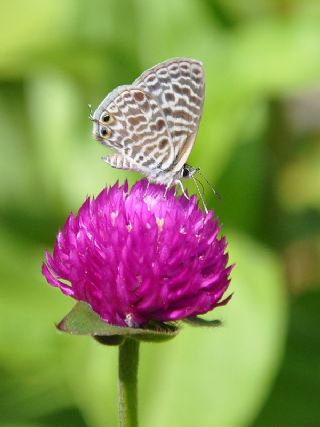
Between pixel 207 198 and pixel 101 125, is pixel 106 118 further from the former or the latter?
pixel 207 198

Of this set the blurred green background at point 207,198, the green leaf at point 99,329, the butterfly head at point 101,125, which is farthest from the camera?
the blurred green background at point 207,198

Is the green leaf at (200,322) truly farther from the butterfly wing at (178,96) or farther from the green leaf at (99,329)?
the butterfly wing at (178,96)

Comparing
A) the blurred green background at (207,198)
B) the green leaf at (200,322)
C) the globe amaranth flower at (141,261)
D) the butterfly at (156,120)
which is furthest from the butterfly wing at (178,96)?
the blurred green background at (207,198)

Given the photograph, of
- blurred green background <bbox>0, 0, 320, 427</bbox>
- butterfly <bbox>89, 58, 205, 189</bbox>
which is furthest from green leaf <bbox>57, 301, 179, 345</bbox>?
blurred green background <bbox>0, 0, 320, 427</bbox>

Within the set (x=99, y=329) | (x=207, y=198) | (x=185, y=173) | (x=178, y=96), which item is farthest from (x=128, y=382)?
(x=207, y=198)

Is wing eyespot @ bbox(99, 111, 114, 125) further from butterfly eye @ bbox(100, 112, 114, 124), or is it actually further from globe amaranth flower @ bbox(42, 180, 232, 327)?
globe amaranth flower @ bbox(42, 180, 232, 327)

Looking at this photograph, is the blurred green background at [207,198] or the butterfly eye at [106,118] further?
the blurred green background at [207,198]

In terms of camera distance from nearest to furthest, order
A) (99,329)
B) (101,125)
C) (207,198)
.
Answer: (99,329)
(101,125)
(207,198)
